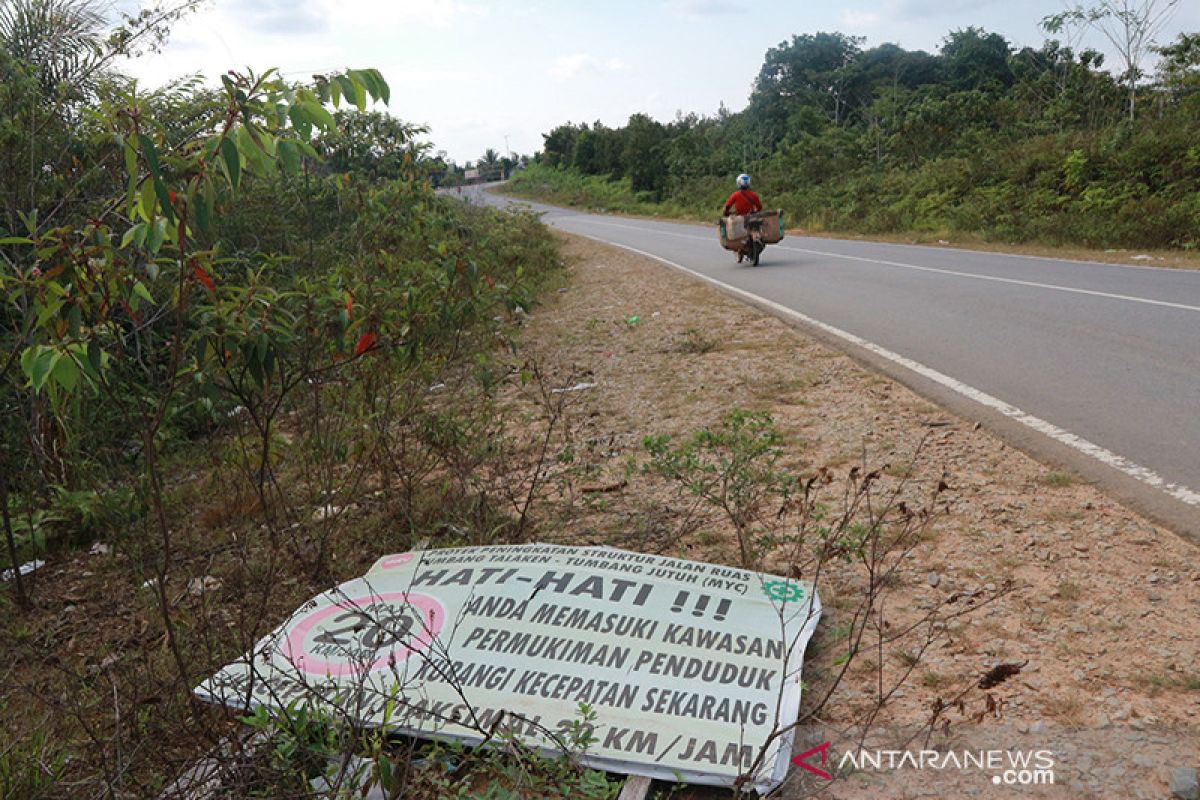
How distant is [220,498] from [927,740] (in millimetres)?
3743

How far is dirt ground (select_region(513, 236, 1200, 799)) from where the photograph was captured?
2223 millimetres

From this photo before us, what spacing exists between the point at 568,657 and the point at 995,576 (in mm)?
1602

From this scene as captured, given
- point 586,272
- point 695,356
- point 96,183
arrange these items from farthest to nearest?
1. point 586,272
2. point 695,356
3. point 96,183

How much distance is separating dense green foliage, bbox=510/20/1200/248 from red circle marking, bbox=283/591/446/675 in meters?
14.0

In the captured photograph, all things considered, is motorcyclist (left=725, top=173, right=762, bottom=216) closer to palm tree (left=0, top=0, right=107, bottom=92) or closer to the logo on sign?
palm tree (left=0, top=0, right=107, bottom=92)

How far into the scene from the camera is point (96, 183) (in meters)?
5.66

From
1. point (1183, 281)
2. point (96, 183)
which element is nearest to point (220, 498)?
point (96, 183)

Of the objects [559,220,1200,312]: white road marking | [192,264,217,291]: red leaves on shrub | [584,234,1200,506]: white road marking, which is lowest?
[584,234,1200,506]: white road marking

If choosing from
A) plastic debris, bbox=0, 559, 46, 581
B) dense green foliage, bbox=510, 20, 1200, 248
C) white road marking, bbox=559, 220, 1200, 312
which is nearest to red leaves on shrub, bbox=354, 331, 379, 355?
plastic debris, bbox=0, 559, 46, 581

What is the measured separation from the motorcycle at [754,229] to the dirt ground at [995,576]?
7.60 meters

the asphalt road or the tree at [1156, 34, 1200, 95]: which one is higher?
the tree at [1156, 34, 1200, 95]

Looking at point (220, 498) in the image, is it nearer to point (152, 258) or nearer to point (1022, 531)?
point (152, 258)

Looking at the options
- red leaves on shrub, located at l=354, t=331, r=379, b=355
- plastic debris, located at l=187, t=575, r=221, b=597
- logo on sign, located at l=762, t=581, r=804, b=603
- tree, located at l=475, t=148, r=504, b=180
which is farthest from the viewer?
tree, located at l=475, t=148, r=504, b=180

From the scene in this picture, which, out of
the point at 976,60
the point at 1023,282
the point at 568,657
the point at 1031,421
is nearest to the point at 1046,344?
the point at 1031,421
